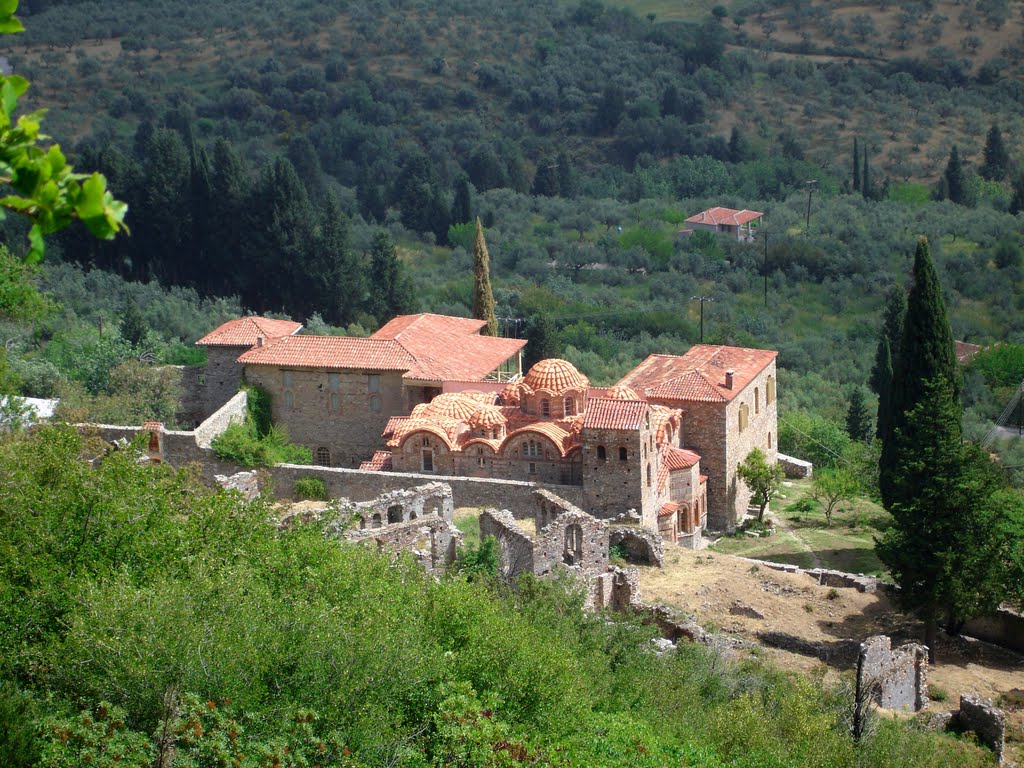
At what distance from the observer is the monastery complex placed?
39225 millimetres

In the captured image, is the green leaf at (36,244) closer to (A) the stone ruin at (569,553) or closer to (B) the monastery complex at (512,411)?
(A) the stone ruin at (569,553)

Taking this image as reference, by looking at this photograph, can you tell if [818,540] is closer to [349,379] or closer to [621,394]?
[621,394]

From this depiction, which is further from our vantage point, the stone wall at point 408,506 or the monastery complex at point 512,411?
Answer: the monastery complex at point 512,411

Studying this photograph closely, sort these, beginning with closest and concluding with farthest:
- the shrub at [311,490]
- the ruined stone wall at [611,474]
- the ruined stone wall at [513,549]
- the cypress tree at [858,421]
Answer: the ruined stone wall at [513,549] → the ruined stone wall at [611,474] → the shrub at [311,490] → the cypress tree at [858,421]

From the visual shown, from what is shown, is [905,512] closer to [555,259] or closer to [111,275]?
[111,275]


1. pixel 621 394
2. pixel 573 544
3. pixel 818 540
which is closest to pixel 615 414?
pixel 621 394

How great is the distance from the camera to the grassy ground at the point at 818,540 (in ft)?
136

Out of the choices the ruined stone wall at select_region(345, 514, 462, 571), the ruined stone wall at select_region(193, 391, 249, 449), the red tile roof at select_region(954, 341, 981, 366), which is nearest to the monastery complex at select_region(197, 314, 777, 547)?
the ruined stone wall at select_region(193, 391, 249, 449)

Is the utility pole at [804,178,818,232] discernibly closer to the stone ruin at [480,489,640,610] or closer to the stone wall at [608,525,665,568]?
the stone wall at [608,525,665,568]

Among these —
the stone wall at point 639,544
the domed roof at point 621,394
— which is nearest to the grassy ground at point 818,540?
the domed roof at point 621,394

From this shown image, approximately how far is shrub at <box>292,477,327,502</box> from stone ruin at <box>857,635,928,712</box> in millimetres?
15423

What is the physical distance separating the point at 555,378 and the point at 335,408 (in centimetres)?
755

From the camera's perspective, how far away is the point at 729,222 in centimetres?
9031

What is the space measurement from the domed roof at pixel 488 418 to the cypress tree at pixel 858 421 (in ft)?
64.4
